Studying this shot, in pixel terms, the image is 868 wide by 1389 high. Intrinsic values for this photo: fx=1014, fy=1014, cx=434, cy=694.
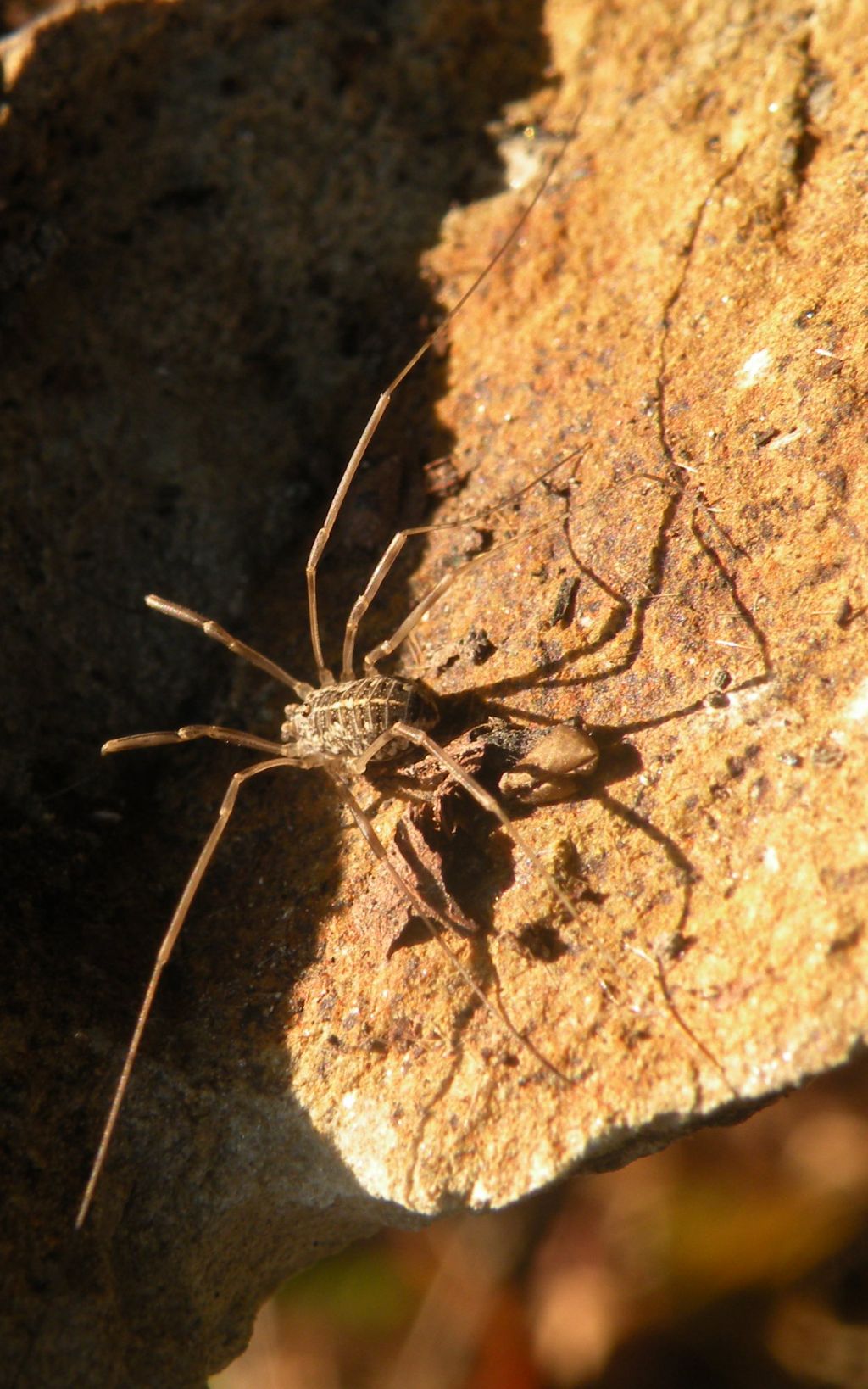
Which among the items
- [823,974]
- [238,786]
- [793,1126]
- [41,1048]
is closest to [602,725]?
[823,974]

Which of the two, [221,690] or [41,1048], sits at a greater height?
[221,690]

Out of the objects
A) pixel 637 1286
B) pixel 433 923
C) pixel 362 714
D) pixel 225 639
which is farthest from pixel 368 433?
pixel 637 1286

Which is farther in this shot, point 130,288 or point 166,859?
point 130,288

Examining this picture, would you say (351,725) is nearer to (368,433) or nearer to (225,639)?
(225,639)

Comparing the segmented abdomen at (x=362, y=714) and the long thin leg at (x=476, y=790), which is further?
the segmented abdomen at (x=362, y=714)

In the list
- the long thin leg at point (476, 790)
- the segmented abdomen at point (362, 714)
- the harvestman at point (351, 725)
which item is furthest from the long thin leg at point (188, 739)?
the long thin leg at point (476, 790)

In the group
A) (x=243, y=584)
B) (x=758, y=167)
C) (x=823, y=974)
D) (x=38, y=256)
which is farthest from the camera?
(x=243, y=584)

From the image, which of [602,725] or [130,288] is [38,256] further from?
[602,725]

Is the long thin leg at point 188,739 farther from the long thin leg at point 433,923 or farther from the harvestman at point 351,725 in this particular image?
the long thin leg at point 433,923
